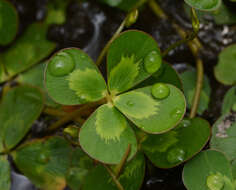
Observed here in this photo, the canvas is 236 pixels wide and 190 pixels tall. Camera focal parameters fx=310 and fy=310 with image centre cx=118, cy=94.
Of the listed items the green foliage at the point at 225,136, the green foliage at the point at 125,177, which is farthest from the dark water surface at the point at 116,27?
the green foliage at the point at 125,177

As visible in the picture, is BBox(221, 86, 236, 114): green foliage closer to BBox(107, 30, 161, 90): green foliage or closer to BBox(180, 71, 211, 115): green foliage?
BBox(180, 71, 211, 115): green foliage

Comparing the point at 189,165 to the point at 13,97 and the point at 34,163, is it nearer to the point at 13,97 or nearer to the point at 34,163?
the point at 34,163

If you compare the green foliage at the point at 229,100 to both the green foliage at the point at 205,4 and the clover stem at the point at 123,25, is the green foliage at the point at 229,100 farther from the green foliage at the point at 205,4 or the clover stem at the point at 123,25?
the clover stem at the point at 123,25

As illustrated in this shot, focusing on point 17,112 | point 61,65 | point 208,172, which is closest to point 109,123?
point 61,65

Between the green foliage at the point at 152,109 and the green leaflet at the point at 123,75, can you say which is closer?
the green foliage at the point at 152,109

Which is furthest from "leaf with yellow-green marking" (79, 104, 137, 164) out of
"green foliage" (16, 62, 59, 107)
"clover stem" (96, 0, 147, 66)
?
"green foliage" (16, 62, 59, 107)

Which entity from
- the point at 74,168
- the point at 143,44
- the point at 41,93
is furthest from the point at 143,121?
the point at 41,93
